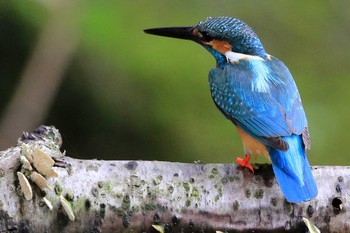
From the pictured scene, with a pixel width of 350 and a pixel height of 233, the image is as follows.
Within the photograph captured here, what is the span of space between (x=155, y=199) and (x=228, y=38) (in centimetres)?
93

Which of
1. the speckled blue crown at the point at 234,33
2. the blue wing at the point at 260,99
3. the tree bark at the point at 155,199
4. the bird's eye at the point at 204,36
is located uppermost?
the speckled blue crown at the point at 234,33

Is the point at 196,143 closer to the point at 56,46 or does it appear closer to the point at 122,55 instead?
the point at 122,55

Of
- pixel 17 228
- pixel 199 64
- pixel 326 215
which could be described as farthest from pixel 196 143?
pixel 17 228

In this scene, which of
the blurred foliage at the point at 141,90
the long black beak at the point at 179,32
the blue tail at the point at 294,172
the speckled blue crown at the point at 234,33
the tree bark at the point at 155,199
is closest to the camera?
the tree bark at the point at 155,199

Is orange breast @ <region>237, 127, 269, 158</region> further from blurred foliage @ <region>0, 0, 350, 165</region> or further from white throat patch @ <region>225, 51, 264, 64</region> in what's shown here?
blurred foliage @ <region>0, 0, 350, 165</region>

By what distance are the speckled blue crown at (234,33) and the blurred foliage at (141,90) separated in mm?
920

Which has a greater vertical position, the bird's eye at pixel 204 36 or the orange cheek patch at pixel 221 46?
the bird's eye at pixel 204 36

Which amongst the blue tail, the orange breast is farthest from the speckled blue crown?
the blue tail

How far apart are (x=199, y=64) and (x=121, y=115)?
1.49 ft

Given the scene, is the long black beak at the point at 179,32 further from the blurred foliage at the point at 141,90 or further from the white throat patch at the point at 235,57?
the blurred foliage at the point at 141,90

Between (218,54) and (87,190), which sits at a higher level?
(218,54)

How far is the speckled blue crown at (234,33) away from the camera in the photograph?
2955mm

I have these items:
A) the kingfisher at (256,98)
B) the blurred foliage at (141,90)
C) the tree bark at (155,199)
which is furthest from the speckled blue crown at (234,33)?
the blurred foliage at (141,90)

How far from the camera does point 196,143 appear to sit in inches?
152
